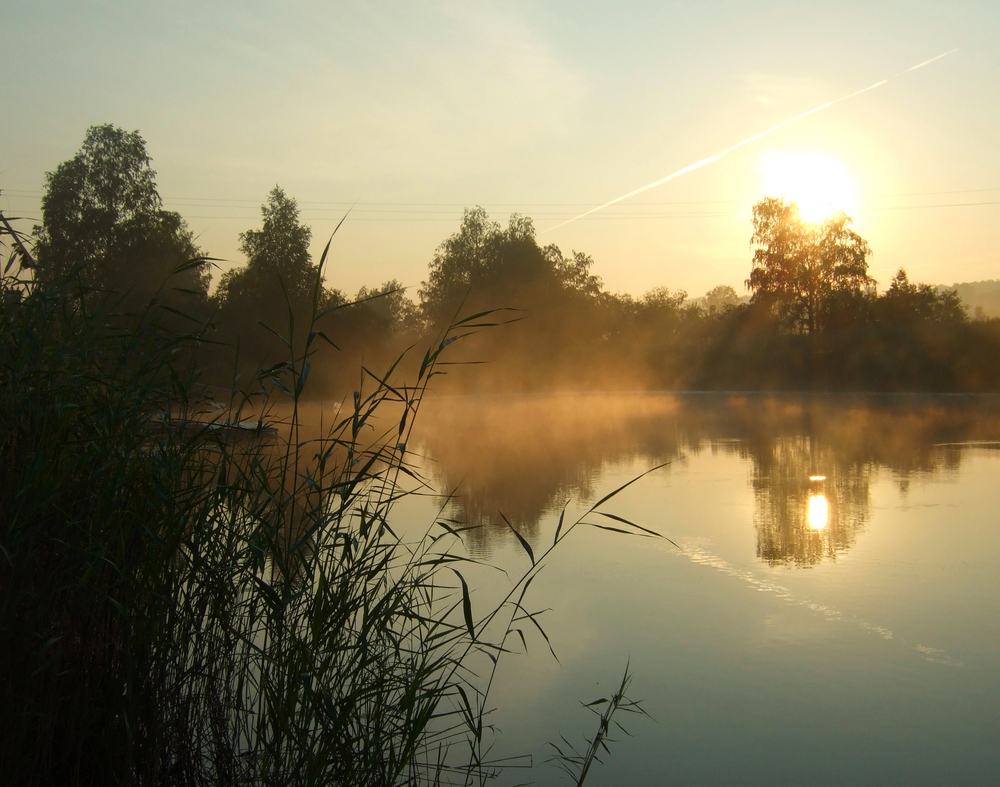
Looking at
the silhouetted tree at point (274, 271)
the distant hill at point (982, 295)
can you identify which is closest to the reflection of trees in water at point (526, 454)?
the silhouetted tree at point (274, 271)

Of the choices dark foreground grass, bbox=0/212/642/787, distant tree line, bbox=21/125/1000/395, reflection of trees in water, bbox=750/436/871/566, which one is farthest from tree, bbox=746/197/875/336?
dark foreground grass, bbox=0/212/642/787

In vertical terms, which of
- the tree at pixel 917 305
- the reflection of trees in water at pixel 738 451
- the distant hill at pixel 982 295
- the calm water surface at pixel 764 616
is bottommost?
the calm water surface at pixel 764 616

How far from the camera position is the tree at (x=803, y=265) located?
130 ft

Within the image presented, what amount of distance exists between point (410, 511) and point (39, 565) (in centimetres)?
559

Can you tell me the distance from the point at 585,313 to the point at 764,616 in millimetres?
48400

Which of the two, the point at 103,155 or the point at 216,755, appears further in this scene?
the point at 103,155

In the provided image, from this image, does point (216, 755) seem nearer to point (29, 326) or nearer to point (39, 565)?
point (39, 565)

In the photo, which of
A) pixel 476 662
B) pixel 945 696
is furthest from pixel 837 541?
pixel 476 662

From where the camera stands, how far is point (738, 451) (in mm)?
13180

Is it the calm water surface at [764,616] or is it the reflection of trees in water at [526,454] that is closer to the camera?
the calm water surface at [764,616]

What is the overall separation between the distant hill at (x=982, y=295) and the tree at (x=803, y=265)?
3240 inches

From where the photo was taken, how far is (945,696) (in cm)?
364

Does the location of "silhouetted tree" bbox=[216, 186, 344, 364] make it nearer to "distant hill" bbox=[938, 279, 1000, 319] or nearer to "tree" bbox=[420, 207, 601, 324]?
"tree" bbox=[420, 207, 601, 324]

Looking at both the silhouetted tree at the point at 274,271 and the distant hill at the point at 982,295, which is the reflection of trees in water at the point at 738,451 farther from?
the distant hill at the point at 982,295
